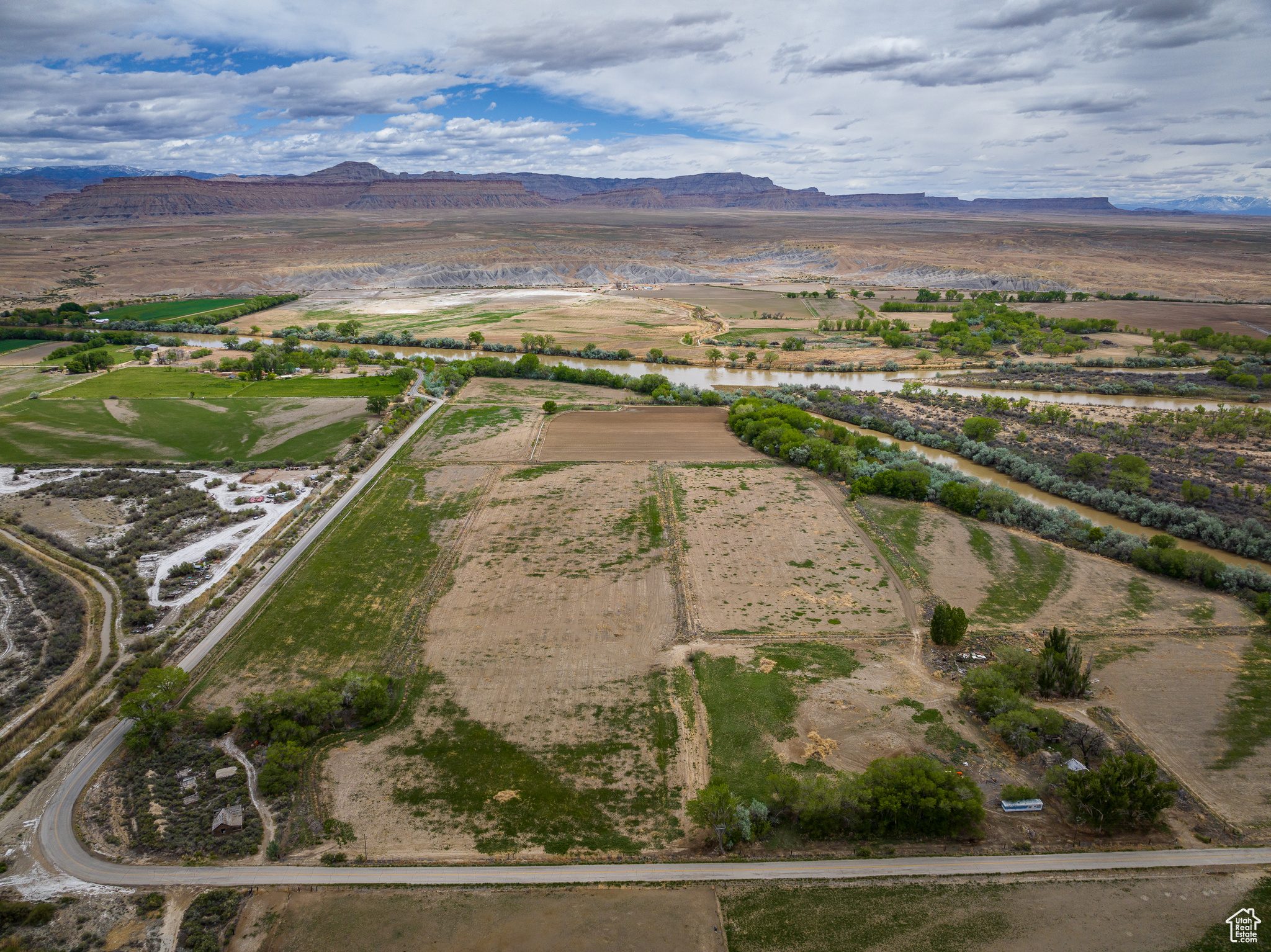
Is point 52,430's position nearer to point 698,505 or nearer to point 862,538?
point 698,505

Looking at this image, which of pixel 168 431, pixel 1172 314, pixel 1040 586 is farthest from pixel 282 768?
pixel 1172 314

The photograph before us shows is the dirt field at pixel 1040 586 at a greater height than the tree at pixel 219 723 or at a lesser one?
greater

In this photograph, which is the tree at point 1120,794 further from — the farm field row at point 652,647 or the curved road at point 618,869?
the curved road at point 618,869

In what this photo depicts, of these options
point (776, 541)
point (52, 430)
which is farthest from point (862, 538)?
point (52, 430)

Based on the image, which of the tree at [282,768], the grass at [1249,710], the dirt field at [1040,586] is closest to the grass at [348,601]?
the tree at [282,768]

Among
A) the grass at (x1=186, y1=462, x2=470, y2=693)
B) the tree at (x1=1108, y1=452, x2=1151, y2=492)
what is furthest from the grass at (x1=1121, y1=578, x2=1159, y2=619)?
the grass at (x1=186, y1=462, x2=470, y2=693)

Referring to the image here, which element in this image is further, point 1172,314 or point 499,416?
point 1172,314

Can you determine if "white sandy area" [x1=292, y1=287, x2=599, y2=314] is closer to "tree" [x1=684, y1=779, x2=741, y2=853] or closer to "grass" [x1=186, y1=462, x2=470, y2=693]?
"grass" [x1=186, y1=462, x2=470, y2=693]

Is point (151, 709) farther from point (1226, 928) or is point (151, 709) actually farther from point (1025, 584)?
point (1025, 584)
